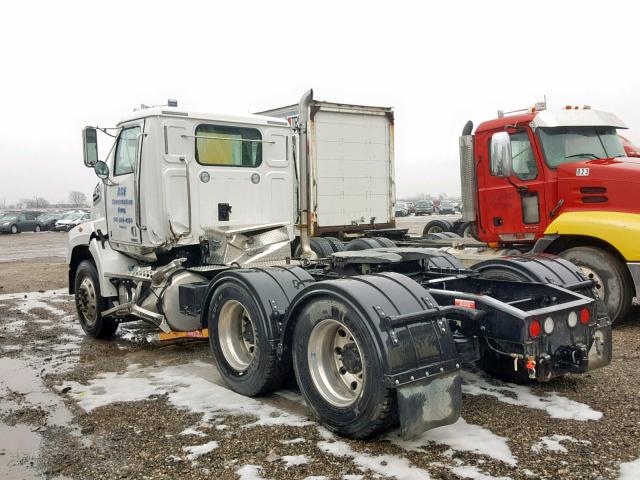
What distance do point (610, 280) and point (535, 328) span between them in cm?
391

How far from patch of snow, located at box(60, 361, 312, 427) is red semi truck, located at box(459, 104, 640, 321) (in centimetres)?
472

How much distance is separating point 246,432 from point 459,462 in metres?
1.52

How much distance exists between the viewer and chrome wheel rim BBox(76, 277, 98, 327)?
315 inches

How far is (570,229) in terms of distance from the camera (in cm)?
786

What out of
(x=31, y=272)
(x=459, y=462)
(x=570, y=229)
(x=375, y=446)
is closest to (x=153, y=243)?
(x=375, y=446)

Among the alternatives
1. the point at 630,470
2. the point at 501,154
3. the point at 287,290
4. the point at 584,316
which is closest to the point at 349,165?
the point at 501,154

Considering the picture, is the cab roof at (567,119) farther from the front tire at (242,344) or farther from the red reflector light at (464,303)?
the front tire at (242,344)

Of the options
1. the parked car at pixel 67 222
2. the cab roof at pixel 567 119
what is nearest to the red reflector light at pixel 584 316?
the cab roof at pixel 567 119

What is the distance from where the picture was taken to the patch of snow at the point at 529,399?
462 centimetres

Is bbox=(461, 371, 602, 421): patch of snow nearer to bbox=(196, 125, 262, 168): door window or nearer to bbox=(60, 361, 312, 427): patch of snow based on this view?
bbox=(60, 361, 312, 427): patch of snow

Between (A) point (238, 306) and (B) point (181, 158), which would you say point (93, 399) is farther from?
(B) point (181, 158)

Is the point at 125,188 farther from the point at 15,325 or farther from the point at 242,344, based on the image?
the point at 15,325

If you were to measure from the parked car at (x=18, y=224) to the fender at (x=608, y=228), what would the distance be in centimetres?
4402

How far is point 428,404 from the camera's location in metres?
3.90
